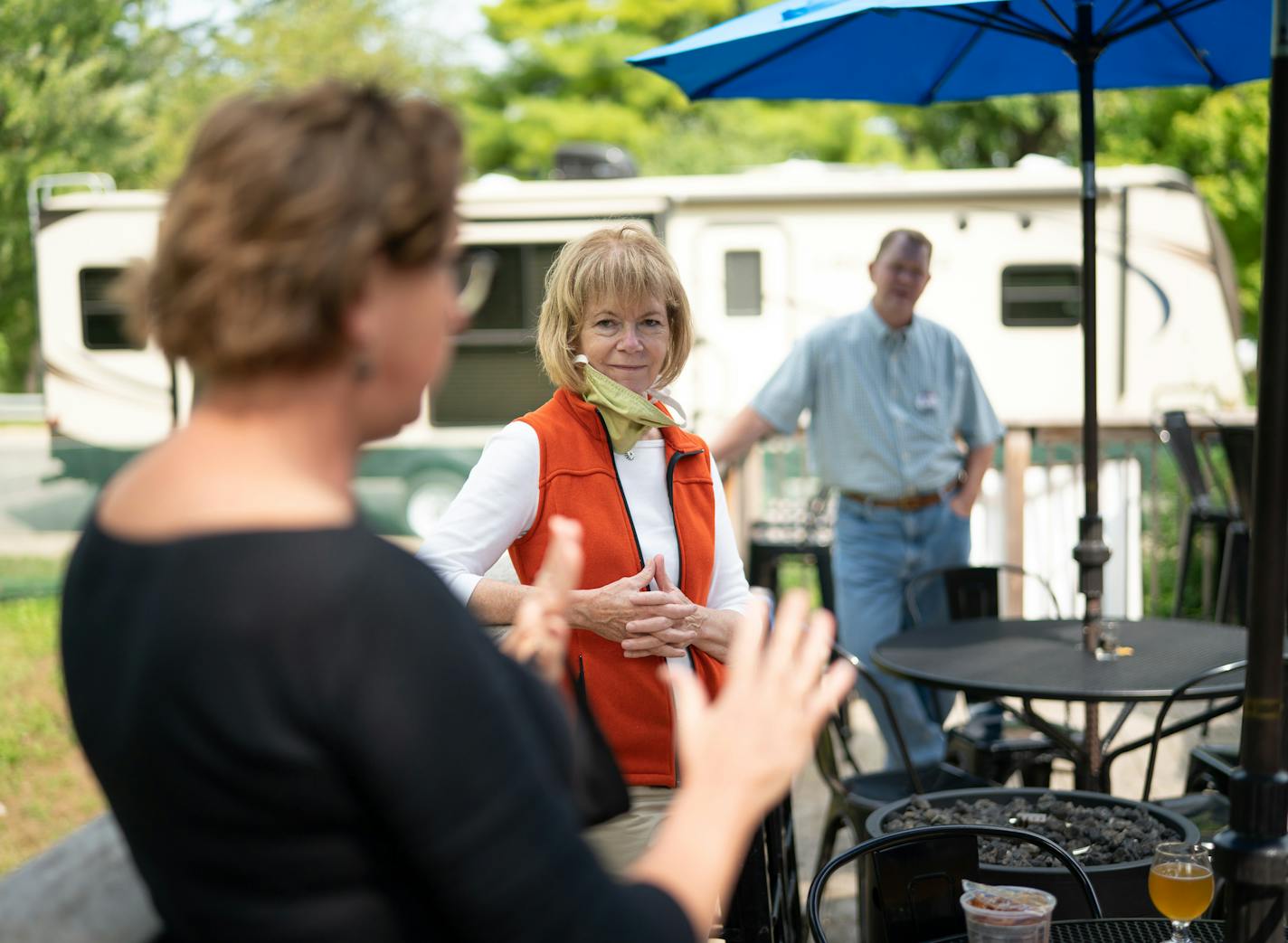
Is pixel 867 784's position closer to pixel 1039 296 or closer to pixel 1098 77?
pixel 1098 77

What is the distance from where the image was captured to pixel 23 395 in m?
21.6

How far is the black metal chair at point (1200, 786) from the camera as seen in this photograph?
319 centimetres

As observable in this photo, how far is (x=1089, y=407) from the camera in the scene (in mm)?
3834

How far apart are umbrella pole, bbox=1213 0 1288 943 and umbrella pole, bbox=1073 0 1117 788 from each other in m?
2.32

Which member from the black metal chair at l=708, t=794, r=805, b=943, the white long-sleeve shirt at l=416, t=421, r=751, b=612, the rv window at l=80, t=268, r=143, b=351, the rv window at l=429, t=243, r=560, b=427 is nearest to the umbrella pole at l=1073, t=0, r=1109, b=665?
the black metal chair at l=708, t=794, r=805, b=943

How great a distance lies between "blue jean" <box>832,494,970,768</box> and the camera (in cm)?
499

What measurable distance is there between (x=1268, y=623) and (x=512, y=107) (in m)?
26.7

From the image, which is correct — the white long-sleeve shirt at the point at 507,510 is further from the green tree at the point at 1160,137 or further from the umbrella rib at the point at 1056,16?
the green tree at the point at 1160,137

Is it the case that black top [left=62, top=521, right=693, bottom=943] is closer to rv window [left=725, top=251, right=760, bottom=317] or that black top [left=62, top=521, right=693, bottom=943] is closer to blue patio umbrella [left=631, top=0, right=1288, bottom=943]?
blue patio umbrella [left=631, top=0, right=1288, bottom=943]

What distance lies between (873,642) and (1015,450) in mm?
1780

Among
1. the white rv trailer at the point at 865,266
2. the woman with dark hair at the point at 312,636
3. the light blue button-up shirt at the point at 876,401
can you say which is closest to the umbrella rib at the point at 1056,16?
the light blue button-up shirt at the point at 876,401

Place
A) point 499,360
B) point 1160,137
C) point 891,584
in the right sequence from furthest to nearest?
point 1160,137 < point 499,360 < point 891,584

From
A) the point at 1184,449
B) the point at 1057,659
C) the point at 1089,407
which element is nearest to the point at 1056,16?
the point at 1089,407

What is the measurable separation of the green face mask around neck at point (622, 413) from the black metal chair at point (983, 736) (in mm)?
2083
